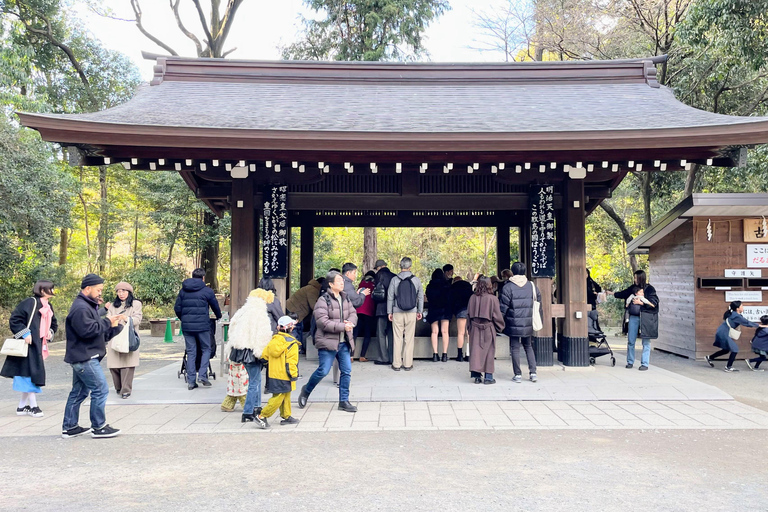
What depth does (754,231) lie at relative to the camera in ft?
31.8

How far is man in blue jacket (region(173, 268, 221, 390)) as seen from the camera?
7.02m

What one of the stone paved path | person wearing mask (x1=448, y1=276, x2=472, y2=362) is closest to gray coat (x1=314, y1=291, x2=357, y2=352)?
the stone paved path

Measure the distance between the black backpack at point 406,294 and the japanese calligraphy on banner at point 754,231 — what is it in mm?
6476

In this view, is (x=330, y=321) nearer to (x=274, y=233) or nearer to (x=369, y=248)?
(x=274, y=233)

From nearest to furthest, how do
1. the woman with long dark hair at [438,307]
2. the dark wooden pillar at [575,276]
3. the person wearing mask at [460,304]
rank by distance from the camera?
the dark wooden pillar at [575,276] → the woman with long dark hair at [438,307] → the person wearing mask at [460,304]

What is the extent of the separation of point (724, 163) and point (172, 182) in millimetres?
16660

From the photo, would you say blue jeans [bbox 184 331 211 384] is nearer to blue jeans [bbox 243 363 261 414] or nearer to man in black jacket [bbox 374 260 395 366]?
blue jeans [bbox 243 363 261 414]

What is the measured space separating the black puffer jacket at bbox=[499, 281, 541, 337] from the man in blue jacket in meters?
4.00

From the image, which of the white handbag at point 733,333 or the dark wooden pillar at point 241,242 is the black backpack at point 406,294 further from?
the white handbag at point 733,333

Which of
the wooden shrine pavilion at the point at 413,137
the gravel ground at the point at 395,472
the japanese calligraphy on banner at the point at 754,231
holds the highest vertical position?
the wooden shrine pavilion at the point at 413,137

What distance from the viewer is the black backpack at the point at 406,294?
26.6 ft

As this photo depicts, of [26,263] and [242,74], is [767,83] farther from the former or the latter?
[26,263]

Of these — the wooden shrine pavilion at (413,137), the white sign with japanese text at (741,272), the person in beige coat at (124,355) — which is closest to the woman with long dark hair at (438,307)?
the wooden shrine pavilion at (413,137)

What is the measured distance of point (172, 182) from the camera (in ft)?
61.3
